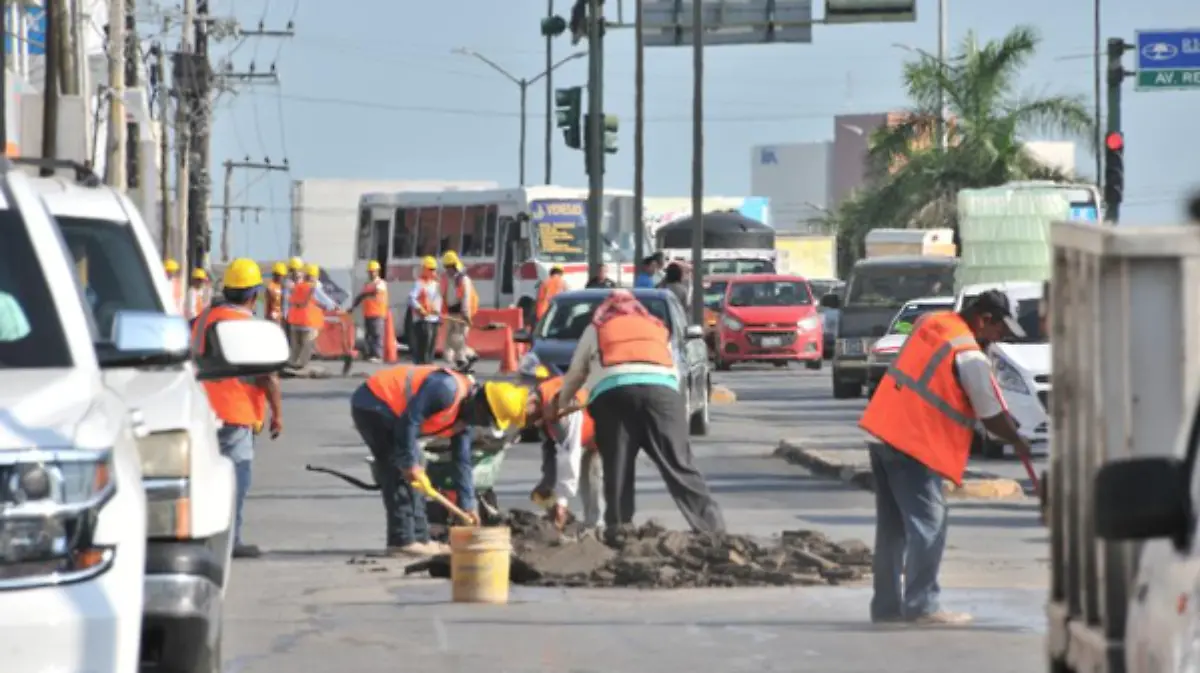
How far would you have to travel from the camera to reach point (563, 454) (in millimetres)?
17359

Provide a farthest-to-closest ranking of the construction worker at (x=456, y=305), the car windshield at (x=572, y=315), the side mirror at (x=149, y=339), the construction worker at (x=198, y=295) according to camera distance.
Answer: the construction worker at (x=198, y=295)
the construction worker at (x=456, y=305)
the car windshield at (x=572, y=315)
the side mirror at (x=149, y=339)

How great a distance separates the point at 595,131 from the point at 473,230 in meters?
9.91

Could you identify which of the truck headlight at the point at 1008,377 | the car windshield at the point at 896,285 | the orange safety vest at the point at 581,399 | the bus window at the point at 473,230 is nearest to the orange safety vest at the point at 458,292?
the car windshield at the point at 896,285

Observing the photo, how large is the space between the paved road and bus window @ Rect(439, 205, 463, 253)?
32289 millimetres

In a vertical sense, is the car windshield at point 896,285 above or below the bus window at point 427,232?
below

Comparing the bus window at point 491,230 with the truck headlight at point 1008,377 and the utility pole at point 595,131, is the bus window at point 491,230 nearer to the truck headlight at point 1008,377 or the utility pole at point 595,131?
the utility pole at point 595,131

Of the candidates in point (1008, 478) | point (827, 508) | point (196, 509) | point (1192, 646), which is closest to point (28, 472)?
point (196, 509)

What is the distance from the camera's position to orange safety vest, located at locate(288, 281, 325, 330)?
4356 centimetres

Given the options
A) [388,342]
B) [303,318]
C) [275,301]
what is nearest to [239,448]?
[303,318]

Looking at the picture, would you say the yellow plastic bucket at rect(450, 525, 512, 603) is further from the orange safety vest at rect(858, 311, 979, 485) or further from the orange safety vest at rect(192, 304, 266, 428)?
the orange safety vest at rect(192, 304, 266, 428)

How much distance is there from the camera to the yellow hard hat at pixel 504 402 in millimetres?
16188

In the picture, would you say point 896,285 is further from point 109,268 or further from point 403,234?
point 109,268

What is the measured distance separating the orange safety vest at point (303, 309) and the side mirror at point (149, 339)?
3539cm

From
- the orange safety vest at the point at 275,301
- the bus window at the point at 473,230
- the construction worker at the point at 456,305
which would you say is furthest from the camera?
the bus window at the point at 473,230
